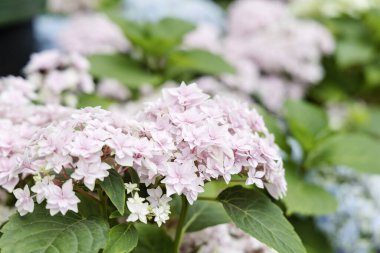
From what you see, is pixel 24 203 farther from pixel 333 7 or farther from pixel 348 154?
pixel 333 7

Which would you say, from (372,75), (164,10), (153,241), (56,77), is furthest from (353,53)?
(153,241)

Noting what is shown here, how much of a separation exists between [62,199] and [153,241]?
281 millimetres

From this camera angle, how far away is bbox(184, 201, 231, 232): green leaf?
114cm

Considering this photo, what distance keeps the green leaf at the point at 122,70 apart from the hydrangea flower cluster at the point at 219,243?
0.80 meters

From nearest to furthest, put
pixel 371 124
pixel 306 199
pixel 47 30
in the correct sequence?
pixel 306 199
pixel 371 124
pixel 47 30

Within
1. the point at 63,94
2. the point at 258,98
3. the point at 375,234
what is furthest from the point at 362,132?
the point at 63,94

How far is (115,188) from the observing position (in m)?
0.88

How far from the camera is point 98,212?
98 cm

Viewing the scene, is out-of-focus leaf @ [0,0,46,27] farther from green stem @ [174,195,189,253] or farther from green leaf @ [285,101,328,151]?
green stem @ [174,195,189,253]

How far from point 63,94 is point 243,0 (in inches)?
63.1

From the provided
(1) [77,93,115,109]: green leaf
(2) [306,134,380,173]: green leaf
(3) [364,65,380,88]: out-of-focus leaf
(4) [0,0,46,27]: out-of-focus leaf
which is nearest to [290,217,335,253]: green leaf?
(2) [306,134,380,173]: green leaf

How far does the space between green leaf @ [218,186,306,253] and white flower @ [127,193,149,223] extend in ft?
0.48

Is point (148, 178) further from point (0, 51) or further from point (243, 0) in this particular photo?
point (243, 0)

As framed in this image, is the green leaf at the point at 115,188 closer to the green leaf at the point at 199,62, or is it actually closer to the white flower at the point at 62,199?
the white flower at the point at 62,199
